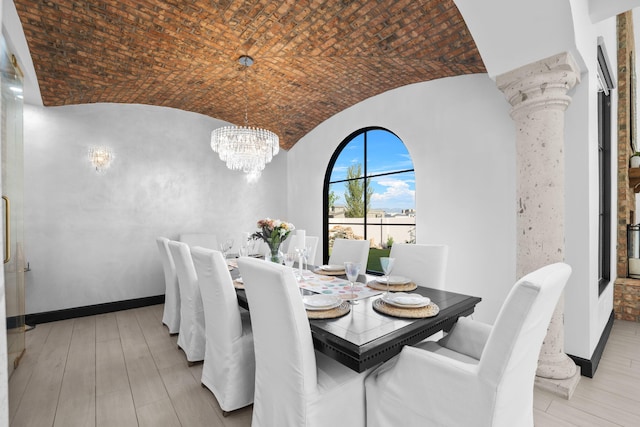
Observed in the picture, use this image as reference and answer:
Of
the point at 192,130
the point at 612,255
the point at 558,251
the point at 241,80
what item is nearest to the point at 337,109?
the point at 241,80

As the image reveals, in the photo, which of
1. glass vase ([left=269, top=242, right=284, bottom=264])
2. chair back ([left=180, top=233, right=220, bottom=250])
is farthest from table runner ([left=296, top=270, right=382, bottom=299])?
chair back ([left=180, top=233, right=220, bottom=250])

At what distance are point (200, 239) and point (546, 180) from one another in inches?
165

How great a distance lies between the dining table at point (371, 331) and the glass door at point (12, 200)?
2453mm

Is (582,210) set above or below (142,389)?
above

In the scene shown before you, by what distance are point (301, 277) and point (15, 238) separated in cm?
235

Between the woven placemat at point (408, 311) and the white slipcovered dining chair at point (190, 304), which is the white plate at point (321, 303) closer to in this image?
the woven placemat at point (408, 311)

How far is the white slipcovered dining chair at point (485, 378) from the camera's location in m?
1.09

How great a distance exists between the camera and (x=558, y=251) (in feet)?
7.11

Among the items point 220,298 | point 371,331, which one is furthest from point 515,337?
point 220,298

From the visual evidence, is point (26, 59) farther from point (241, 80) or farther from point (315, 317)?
point (315, 317)

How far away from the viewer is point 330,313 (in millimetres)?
1615

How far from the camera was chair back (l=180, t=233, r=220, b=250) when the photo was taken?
178 inches

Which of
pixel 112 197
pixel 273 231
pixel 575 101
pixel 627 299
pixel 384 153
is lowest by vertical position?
pixel 627 299

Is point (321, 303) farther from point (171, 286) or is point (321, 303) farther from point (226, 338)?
point (171, 286)
